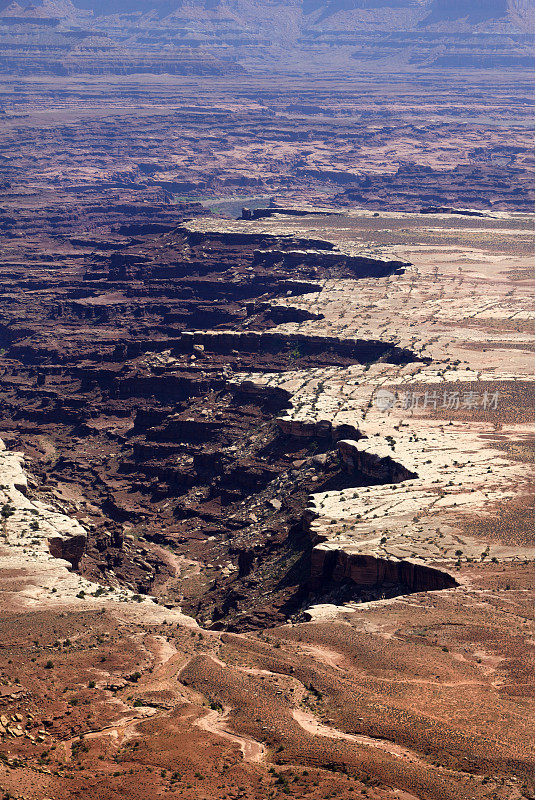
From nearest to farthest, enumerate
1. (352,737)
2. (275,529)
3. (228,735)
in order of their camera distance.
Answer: (352,737), (228,735), (275,529)

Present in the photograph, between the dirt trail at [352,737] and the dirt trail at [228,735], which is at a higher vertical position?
the dirt trail at [352,737]

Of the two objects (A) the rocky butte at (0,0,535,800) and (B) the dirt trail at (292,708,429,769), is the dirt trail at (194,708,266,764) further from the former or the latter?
(B) the dirt trail at (292,708,429,769)

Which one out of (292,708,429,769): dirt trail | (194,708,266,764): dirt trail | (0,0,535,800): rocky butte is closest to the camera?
(292,708,429,769): dirt trail

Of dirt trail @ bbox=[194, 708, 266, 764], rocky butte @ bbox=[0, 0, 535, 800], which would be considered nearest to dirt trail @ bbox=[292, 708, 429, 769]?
rocky butte @ bbox=[0, 0, 535, 800]

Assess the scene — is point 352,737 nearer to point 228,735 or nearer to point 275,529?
point 228,735

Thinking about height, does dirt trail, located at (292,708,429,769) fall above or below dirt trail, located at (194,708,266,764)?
above

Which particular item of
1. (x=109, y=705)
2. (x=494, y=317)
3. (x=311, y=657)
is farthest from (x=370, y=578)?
(x=494, y=317)

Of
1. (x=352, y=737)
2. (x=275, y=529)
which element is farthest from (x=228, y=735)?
(x=275, y=529)

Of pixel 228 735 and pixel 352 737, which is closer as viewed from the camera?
pixel 352 737

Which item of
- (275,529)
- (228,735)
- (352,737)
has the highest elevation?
(352,737)

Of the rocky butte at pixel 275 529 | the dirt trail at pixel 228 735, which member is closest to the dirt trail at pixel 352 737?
the rocky butte at pixel 275 529

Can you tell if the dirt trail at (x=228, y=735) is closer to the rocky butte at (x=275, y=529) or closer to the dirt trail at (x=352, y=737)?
the rocky butte at (x=275, y=529)
